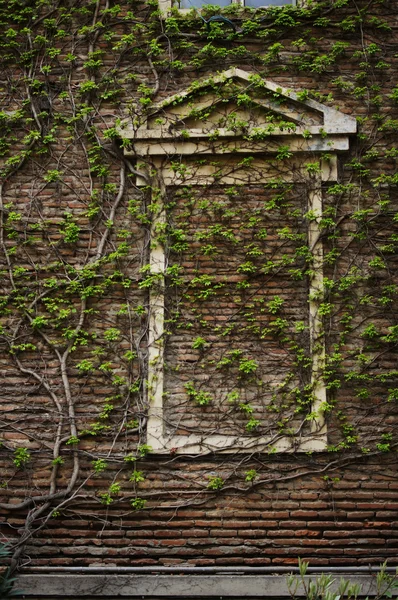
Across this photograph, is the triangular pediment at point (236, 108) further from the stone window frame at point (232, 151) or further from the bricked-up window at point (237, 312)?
the bricked-up window at point (237, 312)

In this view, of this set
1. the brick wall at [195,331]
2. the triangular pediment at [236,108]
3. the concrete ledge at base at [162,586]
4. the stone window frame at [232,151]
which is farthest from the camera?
the triangular pediment at [236,108]

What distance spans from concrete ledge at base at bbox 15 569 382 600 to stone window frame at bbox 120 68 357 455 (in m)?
1.11

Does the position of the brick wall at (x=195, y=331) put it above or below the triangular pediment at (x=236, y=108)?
below

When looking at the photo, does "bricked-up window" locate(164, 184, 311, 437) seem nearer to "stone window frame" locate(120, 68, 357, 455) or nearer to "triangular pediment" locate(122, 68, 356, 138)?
"stone window frame" locate(120, 68, 357, 455)

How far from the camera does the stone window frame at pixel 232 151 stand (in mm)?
6391

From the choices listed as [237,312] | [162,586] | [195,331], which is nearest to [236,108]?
[237,312]

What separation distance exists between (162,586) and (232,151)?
4123 millimetres

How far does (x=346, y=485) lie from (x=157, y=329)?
2.29 meters

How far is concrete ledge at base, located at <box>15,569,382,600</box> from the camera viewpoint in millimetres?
5938

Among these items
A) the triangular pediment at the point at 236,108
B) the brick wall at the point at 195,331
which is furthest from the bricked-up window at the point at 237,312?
the triangular pediment at the point at 236,108

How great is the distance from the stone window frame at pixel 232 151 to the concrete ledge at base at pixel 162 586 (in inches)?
43.5

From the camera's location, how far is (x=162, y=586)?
5.96 meters

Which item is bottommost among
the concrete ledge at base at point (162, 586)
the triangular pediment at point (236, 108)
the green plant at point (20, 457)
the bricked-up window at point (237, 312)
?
the concrete ledge at base at point (162, 586)

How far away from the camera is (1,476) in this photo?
649cm
